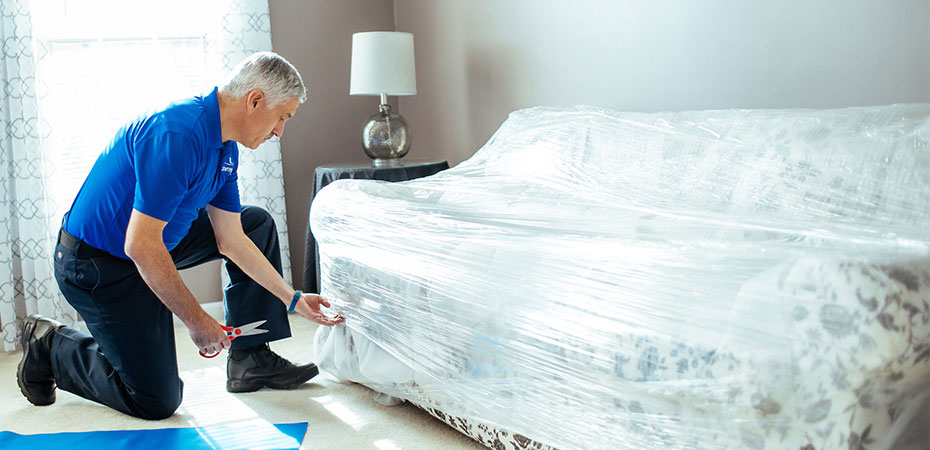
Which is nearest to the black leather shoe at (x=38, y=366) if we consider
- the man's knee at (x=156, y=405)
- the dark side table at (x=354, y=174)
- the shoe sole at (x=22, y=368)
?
the shoe sole at (x=22, y=368)

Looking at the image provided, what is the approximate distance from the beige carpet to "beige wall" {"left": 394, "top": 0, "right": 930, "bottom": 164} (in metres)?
1.05

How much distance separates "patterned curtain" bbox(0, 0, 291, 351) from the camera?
2.50 m

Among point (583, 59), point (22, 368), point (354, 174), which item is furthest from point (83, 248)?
point (583, 59)

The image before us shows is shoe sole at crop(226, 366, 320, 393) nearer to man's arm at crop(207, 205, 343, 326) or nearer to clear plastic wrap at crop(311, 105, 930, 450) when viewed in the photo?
clear plastic wrap at crop(311, 105, 930, 450)

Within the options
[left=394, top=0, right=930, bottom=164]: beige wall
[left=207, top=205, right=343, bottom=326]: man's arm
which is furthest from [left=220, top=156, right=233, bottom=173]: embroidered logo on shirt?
[left=394, top=0, right=930, bottom=164]: beige wall

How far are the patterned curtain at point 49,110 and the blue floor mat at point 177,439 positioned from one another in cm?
93

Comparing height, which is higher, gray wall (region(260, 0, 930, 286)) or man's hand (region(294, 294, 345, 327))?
gray wall (region(260, 0, 930, 286))

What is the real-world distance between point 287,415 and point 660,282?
1.07m

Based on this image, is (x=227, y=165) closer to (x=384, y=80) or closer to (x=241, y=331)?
(x=241, y=331)

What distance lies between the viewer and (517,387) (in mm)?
1283

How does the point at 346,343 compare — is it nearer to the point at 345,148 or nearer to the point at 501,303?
the point at 501,303

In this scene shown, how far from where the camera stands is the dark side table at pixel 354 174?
8.39 feet

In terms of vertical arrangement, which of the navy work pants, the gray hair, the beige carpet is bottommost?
the beige carpet

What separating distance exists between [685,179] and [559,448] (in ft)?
2.03
